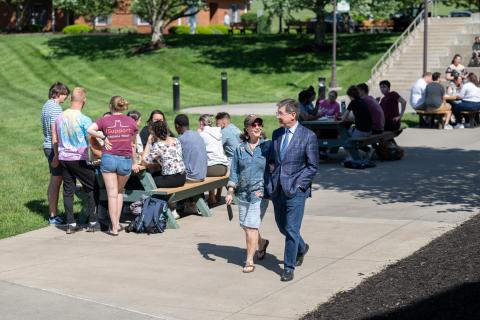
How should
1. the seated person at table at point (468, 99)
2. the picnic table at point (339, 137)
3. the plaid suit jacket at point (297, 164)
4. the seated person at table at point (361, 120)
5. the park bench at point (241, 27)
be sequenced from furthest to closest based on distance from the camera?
the park bench at point (241, 27)
the seated person at table at point (468, 99)
the seated person at table at point (361, 120)
the picnic table at point (339, 137)
the plaid suit jacket at point (297, 164)

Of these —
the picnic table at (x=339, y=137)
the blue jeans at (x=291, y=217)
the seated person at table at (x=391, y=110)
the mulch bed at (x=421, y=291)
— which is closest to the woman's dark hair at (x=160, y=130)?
the blue jeans at (x=291, y=217)

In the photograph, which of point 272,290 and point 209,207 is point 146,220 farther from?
point 272,290

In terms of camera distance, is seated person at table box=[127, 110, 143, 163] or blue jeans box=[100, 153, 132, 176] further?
seated person at table box=[127, 110, 143, 163]

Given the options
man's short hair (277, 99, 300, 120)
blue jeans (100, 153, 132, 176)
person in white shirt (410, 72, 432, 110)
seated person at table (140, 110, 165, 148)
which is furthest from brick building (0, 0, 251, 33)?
man's short hair (277, 99, 300, 120)

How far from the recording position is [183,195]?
43.4ft

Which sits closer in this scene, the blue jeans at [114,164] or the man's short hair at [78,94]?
the blue jeans at [114,164]

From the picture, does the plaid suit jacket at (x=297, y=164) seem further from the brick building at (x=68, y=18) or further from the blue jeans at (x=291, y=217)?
the brick building at (x=68, y=18)

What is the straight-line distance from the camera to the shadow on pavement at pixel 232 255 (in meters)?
10.8

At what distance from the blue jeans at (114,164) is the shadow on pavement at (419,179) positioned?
4.17 metres

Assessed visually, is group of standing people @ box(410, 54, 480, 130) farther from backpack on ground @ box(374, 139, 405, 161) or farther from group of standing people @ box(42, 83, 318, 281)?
group of standing people @ box(42, 83, 318, 281)

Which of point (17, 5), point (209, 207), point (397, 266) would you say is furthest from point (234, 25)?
point (397, 266)

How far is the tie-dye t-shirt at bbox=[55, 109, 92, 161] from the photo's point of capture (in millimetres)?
12516

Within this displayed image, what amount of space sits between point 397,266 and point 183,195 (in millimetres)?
3900

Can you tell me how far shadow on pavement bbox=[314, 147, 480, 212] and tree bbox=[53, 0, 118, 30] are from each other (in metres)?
33.7
